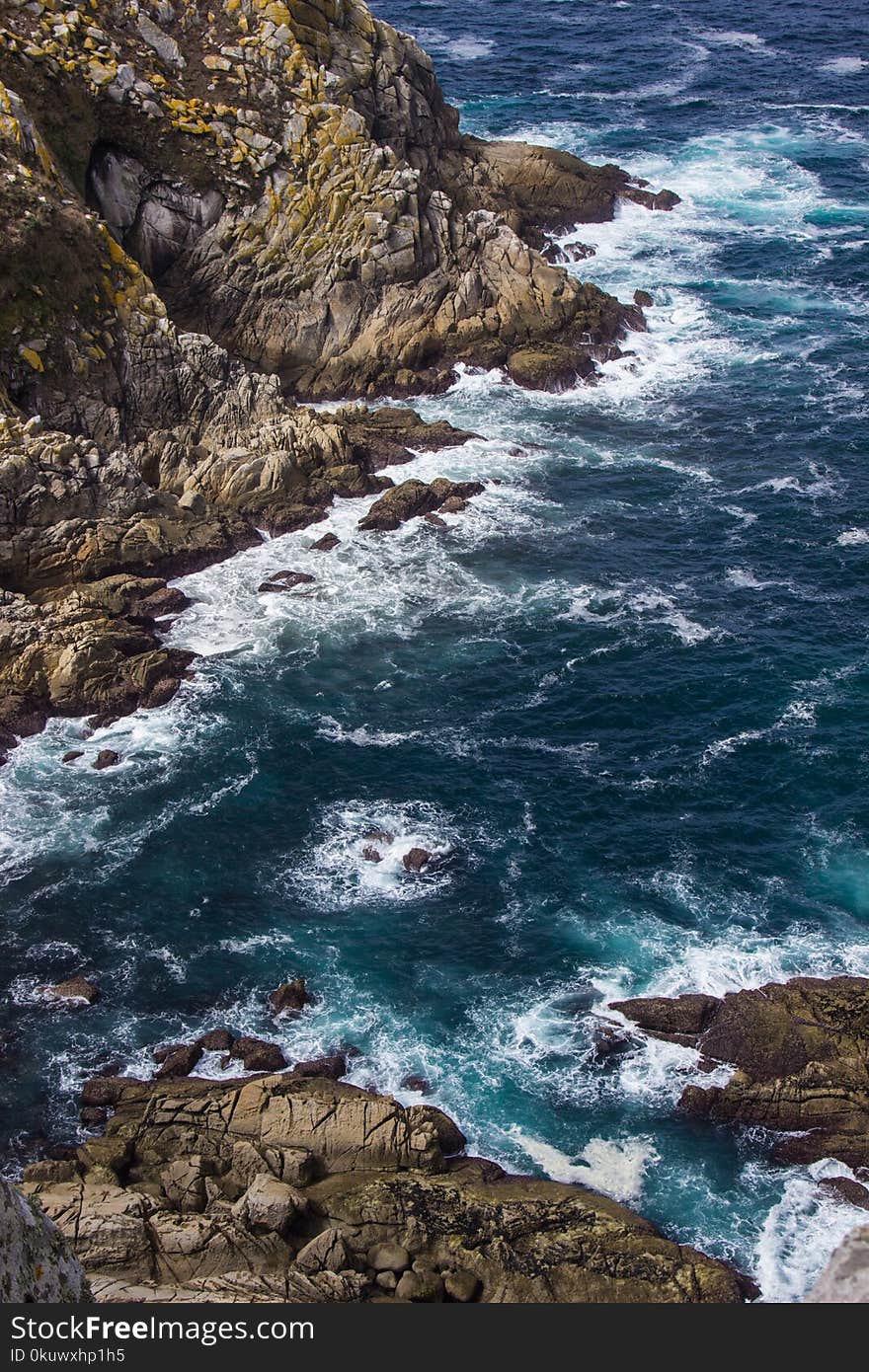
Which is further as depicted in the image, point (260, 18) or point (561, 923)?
point (260, 18)

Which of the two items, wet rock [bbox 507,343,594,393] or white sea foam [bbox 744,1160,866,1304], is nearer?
white sea foam [bbox 744,1160,866,1304]

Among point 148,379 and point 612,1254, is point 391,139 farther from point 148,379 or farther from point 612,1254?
point 612,1254

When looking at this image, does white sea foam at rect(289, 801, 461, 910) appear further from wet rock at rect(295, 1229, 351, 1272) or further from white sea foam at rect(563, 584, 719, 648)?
white sea foam at rect(563, 584, 719, 648)

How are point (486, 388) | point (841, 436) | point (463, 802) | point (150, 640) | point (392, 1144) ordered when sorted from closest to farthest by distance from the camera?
point (392, 1144)
point (463, 802)
point (150, 640)
point (841, 436)
point (486, 388)

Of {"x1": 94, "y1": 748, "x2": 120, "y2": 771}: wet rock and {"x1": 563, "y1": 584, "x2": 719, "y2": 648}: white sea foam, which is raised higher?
{"x1": 563, "y1": 584, "x2": 719, "y2": 648}: white sea foam

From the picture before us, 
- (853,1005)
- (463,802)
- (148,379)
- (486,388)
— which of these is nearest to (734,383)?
(486,388)

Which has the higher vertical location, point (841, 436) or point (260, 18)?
point (260, 18)

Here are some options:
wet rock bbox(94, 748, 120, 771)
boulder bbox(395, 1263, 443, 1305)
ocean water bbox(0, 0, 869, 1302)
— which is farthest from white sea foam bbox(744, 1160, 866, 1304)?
wet rock bbox(94, 748, 120, 771)
